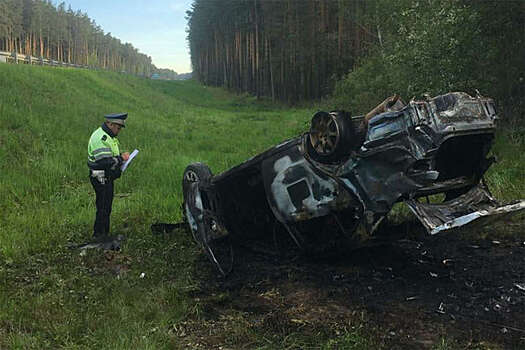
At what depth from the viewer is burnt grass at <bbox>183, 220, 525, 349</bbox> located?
3.06 meters

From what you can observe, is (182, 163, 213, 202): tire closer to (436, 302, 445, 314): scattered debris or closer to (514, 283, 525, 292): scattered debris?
(436, 302, 445, 314): scattered debris

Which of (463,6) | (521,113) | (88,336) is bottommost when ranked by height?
(88,336)

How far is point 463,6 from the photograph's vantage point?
9406 millimetres

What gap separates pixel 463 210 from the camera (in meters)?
3.39

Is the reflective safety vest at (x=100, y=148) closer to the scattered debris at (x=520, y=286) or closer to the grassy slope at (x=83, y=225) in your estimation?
the grassy slope at (x=83, y=225)

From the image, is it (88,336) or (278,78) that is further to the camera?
(278,78)

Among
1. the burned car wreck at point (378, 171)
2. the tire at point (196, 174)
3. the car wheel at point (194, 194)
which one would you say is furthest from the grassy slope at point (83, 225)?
the burned car wreck at point (378, 171)

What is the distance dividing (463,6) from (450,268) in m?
7.27

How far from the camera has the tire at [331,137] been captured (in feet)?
11.6

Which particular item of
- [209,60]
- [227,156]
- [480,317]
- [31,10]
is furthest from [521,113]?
[31,10]

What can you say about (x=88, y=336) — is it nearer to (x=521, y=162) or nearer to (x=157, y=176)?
(x=157, y=176)

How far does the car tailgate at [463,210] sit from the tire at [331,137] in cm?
67

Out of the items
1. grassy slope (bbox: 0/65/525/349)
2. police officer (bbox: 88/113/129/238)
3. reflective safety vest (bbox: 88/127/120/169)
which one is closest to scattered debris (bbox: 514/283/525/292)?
grassy slope (bbox: 0/65/525/349)

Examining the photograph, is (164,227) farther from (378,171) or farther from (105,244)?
(378,171)
